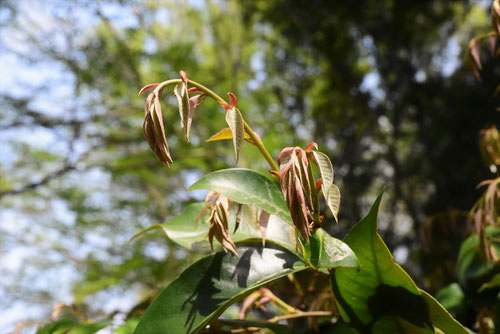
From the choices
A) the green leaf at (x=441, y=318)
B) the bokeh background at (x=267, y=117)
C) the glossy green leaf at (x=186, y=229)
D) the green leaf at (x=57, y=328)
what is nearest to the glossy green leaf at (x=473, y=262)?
the green leaf at (x=441, y=318)

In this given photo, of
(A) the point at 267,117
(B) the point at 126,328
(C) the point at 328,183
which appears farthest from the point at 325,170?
(A) the point at 267,117

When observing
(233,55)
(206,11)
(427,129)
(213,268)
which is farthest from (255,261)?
(206,11)

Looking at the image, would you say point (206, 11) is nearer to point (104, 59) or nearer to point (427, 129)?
point (104, 59)

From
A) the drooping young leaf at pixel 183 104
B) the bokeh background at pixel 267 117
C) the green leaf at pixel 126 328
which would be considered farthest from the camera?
the bokeh background at pixel 267 117

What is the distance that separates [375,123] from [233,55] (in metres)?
1.54

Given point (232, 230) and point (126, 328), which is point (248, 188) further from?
point (126, 328)

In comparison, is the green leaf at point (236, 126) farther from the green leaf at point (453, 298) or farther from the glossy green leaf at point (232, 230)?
the green leaf at point (453, 298)

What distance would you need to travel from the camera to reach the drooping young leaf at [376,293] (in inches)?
9.1

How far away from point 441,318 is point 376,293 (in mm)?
38

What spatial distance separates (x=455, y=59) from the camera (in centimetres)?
312

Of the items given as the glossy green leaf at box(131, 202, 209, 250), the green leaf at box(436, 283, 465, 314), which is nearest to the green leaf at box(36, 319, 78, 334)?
the glossy green leaf at box(131, 202, 209, 250)

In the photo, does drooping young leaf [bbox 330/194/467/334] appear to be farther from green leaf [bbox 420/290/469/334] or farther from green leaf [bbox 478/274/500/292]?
green leaf [bbox 478/274/500/292]

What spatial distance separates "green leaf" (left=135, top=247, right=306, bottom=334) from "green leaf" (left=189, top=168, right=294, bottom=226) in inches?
1.5

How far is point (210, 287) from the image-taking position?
0.25 metres
